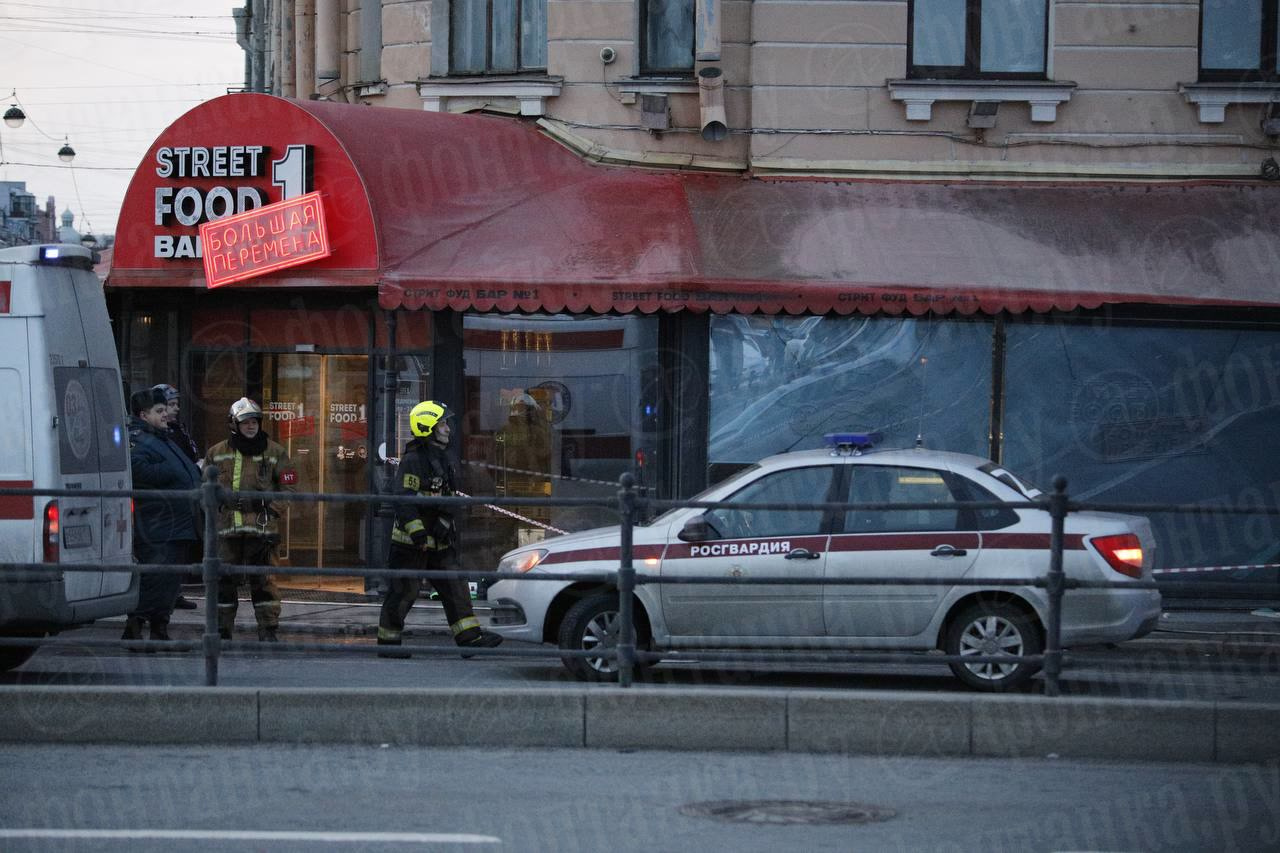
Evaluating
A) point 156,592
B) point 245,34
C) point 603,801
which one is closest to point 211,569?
point 603,801

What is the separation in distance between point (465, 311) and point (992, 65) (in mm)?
5684

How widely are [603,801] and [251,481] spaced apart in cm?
579

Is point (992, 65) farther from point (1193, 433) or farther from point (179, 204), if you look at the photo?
point (179, 204)

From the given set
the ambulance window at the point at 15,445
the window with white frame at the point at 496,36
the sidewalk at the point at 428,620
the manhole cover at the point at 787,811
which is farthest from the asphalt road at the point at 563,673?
the window with white frame at the point at 496,36

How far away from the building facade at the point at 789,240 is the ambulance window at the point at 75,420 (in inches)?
162

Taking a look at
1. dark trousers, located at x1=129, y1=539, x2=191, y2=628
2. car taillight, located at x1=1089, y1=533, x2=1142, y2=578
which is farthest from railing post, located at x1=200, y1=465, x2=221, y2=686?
car taillight, located at x1=1089, y1=533, x2=1142, y2=578

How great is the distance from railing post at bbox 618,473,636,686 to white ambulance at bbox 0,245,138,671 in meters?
3.47

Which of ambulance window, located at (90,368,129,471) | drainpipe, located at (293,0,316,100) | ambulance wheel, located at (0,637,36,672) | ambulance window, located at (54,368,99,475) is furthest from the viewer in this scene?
drainpipe, located at (293,0,316,100)

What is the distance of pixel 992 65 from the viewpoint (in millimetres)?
16234

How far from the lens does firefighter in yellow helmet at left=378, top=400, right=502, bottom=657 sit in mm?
11406

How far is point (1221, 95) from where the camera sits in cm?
1580

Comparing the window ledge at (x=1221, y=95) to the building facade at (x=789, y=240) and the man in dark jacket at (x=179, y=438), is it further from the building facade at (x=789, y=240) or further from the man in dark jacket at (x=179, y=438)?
the man in dark jacket at (x=179, y=438)

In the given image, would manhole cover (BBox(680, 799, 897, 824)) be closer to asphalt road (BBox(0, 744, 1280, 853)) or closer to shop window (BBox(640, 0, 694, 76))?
asphalt road (BBox(0, 744, 1280, 853))

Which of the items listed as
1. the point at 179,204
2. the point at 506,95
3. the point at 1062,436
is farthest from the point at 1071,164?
the point at 179,204
